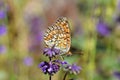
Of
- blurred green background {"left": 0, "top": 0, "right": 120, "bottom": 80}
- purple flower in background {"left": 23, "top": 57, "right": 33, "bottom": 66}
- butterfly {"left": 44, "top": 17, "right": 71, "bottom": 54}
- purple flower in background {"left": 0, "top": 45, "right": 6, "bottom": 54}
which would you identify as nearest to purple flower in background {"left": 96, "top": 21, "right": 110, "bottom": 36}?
blurred green background {"left": 0, "top": 0, "right": 120, "bottom": 80}

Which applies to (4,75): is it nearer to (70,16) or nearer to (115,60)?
(115,60)

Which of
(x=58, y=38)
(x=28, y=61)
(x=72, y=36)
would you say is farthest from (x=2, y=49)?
(x=58, y=38)

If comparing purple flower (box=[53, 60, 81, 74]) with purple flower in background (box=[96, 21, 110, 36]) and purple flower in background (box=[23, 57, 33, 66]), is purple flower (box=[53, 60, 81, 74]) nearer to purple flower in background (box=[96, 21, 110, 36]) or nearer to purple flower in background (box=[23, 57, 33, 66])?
purple flower in background (box=[23, 57, 33, 66])

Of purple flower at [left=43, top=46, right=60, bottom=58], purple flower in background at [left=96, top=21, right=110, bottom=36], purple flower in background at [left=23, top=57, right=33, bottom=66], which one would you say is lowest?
purple flower in background at [left=23, top=57, right=33, bottom=66]

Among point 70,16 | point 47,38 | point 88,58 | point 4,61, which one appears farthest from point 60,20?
point 70,16

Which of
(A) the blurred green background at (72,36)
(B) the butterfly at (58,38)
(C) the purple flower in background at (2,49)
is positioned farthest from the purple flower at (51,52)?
(C) the purple flower in background at (2,49)

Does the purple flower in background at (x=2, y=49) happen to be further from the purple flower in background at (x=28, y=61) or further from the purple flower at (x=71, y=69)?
the purple flower at (x=71, y=69)

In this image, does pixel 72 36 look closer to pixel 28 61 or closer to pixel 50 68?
pixel 28 61
